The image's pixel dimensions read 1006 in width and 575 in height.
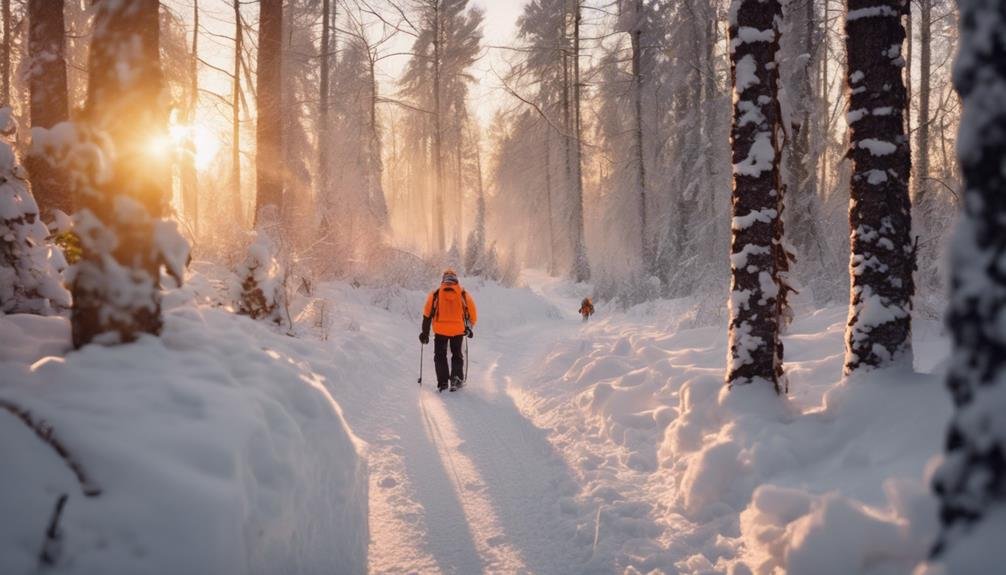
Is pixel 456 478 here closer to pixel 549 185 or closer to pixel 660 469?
pixel 660 469

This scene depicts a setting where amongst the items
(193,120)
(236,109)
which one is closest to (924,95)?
(236,109)

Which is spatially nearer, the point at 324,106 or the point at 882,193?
the point at 882,193

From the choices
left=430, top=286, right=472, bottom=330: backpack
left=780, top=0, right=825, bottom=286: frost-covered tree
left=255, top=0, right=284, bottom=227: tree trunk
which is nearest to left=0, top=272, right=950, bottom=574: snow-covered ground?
left=430, top=286, right=472, bottom=330: backpack

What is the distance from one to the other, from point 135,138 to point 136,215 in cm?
47

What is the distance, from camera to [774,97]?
4.43 meters

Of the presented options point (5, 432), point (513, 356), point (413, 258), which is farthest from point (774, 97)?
point (413, 258)

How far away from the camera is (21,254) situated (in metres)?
3.90

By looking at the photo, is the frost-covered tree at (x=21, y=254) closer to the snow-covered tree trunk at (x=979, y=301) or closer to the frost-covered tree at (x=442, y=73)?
the snow-covered tree trunk at (x=979, y=301)

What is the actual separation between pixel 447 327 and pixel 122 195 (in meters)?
Result: 5.08

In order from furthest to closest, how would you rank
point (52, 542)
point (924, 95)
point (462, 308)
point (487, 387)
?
point (924, 95) < point (487, 387) < point (462, 308) < point (52, 542)

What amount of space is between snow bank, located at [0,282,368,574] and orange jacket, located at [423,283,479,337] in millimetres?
4118

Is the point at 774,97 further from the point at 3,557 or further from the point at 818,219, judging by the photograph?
the point at 818,219

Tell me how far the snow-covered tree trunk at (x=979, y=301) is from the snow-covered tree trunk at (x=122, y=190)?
3.70m

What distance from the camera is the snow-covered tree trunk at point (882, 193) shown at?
12.5ft
